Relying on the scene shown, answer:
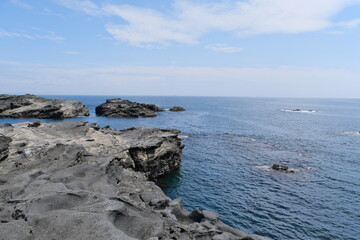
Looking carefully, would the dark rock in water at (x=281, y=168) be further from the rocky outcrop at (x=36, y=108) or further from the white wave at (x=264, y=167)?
the rocky outcrop at (x=36, y=108)

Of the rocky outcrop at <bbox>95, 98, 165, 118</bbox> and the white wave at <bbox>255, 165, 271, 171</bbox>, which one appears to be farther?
the rocky outcrop at <bbox>95, 98, 165, 118</bbox>

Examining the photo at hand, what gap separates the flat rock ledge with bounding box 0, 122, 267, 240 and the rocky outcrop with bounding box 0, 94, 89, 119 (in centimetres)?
7609

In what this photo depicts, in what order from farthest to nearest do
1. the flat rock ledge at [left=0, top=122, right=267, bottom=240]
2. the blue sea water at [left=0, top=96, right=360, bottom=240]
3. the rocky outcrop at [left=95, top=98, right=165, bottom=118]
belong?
1. the rocky outcrop at [left=95, top=98, right=165, bottom=118]
2. the blue sea water at [left=0, top=96, right=360, bottom=240]
3. the flat rock ledge at [left=0, top=122, right=267, bottom=240]

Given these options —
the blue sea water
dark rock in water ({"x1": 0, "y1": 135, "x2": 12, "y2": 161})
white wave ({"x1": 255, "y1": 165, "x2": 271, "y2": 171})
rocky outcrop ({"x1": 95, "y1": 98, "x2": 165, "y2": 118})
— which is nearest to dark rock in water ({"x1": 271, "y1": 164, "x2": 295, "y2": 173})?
white wave ({"x1": 255, "y1": 165, "x2": 271, "y2": 171})

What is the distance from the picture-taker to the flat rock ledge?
474 inches

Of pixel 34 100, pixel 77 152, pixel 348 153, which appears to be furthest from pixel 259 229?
pixel 34 100

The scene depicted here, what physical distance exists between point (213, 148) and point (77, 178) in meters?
42.1

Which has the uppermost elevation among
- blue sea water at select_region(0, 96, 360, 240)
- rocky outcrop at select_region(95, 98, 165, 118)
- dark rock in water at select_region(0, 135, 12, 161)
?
dark rock in water at select_region(0, 135, 12, 161)

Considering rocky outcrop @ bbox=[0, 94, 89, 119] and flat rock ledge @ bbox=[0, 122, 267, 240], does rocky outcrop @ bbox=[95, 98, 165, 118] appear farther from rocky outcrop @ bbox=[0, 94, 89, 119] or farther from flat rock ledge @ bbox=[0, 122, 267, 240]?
flat rock ledge @ bbox=[0, 122, 267, 240]

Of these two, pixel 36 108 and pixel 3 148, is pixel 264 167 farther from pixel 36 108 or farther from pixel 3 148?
pixel 36 108

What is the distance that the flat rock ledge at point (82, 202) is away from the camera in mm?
12031

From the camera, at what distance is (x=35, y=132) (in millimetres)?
40125

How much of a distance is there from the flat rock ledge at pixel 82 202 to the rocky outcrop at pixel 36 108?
76.1 meters

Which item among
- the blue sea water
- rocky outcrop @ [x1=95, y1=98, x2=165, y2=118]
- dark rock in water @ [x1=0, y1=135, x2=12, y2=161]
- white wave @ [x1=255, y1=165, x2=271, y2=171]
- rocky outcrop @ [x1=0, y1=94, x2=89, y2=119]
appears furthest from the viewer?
rocky outcrop @ [x1=95, y1=98, x2=165, y2=118]
